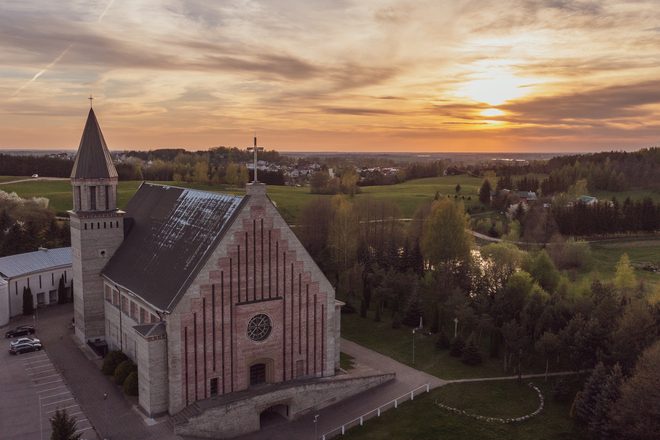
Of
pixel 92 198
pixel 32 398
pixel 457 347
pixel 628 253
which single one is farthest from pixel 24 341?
pixel 628 253

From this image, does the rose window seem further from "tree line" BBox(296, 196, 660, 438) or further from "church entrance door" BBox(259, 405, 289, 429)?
"tree line" BBox(296, 196, 660, 438)

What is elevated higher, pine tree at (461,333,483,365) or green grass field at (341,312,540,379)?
pine tree at (461,333,483,365)

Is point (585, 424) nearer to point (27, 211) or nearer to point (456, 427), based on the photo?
point (456, 427)

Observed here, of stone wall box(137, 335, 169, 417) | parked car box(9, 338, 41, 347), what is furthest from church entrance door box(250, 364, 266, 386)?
parked car box(9, 338, 41, 347)

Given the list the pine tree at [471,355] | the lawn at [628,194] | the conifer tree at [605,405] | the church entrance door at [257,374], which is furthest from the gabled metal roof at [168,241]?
the lawn at [628,194]

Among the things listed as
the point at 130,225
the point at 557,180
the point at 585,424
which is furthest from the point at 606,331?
the point at 557,180

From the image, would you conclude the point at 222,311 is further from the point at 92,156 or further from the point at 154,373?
the point at 92,156

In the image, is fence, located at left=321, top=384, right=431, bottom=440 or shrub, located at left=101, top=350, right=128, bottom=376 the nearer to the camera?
fence, located at left=321, top=384, right=431, bottom=440
